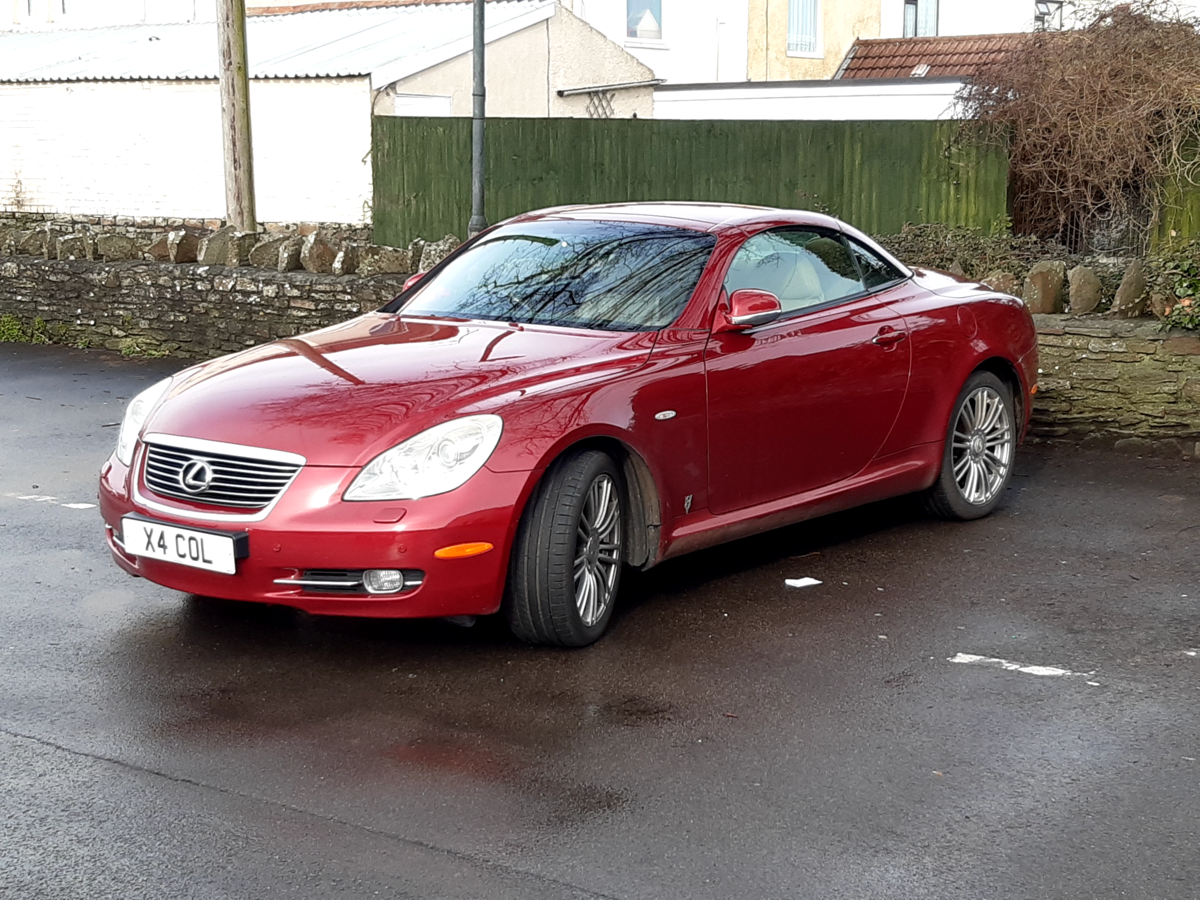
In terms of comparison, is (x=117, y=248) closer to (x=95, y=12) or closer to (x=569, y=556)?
(x=569, y=556)

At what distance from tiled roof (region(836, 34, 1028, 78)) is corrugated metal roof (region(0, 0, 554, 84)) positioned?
681 centimetres

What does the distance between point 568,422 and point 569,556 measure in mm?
471

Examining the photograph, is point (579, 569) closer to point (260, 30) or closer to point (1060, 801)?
point (1060, 801)

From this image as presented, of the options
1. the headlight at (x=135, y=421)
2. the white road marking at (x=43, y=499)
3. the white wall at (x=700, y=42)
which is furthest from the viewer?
the white wall at (x=700, y=42)

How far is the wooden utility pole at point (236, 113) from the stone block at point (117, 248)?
5.38 ft

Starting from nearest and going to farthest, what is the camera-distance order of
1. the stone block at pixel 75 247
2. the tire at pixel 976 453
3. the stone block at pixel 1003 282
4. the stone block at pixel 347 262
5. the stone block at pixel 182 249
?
the tire at pixel 976 453 < the stone block at pixel 1003 282 < the stone block at pixel 347 262 < the stone block at pixel 182 249 < the stone block at pixel 75 247

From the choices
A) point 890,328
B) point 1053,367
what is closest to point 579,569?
point 890,328

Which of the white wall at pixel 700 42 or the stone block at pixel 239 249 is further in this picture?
the white wall at pixel 700 42

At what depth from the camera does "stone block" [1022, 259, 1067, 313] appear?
10.5m

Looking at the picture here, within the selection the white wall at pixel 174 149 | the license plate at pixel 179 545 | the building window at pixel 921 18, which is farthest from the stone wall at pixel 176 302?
the building window at pixel 921 18

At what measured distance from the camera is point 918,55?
93.1 feet

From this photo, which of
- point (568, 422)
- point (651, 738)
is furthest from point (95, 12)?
point (651, 738)

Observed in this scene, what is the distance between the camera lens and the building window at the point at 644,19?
2883 cm

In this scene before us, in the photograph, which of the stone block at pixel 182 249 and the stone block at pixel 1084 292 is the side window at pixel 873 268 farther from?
the stone block at pixel 182 249
